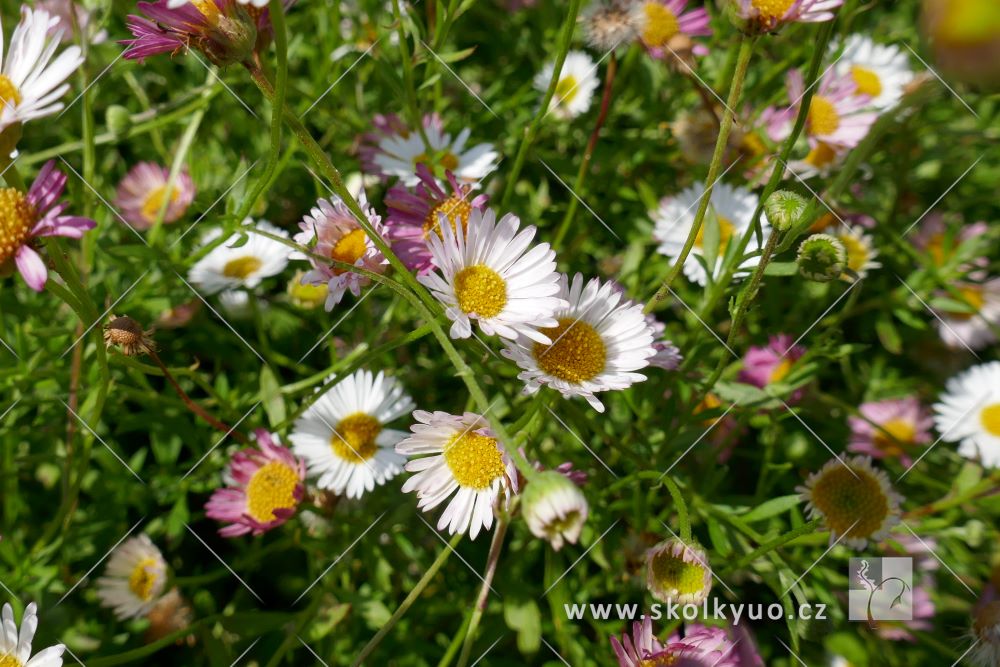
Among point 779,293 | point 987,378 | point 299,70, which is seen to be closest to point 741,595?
point 779,293

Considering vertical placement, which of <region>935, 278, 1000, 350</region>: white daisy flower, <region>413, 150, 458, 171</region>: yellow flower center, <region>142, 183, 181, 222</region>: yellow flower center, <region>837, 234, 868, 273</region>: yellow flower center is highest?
<region>935, 278, 1000, 350</region>: white daisy flower

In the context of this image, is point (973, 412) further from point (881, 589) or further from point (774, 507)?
point (774, 507)

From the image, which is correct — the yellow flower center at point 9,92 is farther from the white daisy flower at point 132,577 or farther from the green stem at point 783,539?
the green stem at point 783,539

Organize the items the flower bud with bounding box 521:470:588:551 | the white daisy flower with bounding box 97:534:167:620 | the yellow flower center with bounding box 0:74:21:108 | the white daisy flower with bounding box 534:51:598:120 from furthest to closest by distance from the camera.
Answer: the white daisy flower with bounding box 534:51:598:120, the white daisy flower with bounding box 97:534:167:620, the yellow flower center with bounding box 0:74:21:108, the flower bud with bounding box 521:470:588:551

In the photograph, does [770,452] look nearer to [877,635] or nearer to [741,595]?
[741,595]

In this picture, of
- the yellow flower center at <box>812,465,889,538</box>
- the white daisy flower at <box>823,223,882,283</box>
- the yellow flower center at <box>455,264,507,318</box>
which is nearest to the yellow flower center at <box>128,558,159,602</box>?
the yellow flower center at <box>455,264,507,318</box>

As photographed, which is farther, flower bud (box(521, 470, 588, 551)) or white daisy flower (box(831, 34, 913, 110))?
white daisy flower (box(831, 34, 913, 110))

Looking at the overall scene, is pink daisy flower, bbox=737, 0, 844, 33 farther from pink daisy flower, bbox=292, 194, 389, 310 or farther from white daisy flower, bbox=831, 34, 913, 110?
white daisy flower, bbox=831, 34, 913, 110
